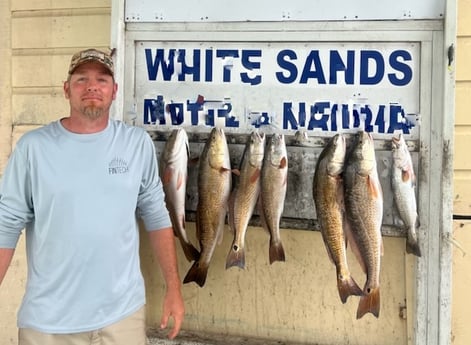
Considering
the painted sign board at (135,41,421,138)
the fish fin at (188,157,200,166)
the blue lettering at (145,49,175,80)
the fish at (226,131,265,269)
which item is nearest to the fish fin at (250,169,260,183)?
the fish at (226,131,265,269)

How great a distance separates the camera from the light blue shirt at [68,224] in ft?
7.52

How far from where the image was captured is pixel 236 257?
8.86 feet

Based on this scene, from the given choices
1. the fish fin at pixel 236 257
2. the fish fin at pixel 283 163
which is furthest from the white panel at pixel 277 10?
the fish fin at pixel 236 257

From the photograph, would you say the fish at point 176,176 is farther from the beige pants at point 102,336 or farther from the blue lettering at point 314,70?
the blue lettering at point 314,70

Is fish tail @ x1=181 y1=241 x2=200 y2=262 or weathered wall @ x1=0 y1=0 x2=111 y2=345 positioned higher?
weathered wall @ x1=0 y1=0 x2=111 y2=345

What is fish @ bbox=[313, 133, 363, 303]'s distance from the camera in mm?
2527

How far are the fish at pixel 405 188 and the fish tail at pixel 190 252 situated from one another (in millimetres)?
978

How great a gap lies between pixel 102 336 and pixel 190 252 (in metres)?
0.65

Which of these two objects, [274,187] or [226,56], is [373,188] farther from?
[226,56]

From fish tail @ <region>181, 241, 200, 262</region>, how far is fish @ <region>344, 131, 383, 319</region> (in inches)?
31.1

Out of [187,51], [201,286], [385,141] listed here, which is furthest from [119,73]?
[385,141]

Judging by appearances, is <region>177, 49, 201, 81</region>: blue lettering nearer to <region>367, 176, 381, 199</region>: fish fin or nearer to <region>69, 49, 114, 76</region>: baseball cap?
<region>69, 49, 114, 76</region>: baseball cap

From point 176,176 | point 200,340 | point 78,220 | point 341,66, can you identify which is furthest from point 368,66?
point 200,340

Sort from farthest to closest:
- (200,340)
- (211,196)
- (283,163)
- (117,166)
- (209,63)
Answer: (200,340)
(209,63)
(211,196)
(283,163)
(117,166)
